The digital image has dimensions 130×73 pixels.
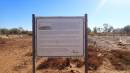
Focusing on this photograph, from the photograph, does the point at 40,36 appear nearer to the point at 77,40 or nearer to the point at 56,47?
the point at 56,47

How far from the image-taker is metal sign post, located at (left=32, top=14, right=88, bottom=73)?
6234mm

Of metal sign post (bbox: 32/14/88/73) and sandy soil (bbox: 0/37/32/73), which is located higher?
metal sign post (bbox: 32/14/88/73)

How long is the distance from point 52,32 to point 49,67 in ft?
15.3

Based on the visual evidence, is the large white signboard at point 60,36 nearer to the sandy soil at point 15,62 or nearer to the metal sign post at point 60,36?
the metal sign post at point 60,36

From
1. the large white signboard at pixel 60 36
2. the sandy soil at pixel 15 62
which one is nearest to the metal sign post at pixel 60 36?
the large white signboard at pixel 60 36

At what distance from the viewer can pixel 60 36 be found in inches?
247

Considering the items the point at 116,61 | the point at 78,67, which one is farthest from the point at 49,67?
the point at 116,61

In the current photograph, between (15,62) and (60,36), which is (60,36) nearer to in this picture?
(60,36)

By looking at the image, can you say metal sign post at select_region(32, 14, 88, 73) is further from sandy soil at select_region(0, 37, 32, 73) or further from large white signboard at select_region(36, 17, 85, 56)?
sandy soil at select_region(0, 37, 32, 73)

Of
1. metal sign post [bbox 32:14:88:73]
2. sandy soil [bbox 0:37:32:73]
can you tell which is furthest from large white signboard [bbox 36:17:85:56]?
sandy soil [bbox 0:37:32:73]

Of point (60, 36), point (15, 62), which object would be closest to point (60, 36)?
point (60, 36)

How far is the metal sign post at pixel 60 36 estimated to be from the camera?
623 centimetres

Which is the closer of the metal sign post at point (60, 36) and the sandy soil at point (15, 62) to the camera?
the metal sign post at point (60, 36)

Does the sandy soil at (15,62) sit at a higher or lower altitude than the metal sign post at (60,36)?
lower
